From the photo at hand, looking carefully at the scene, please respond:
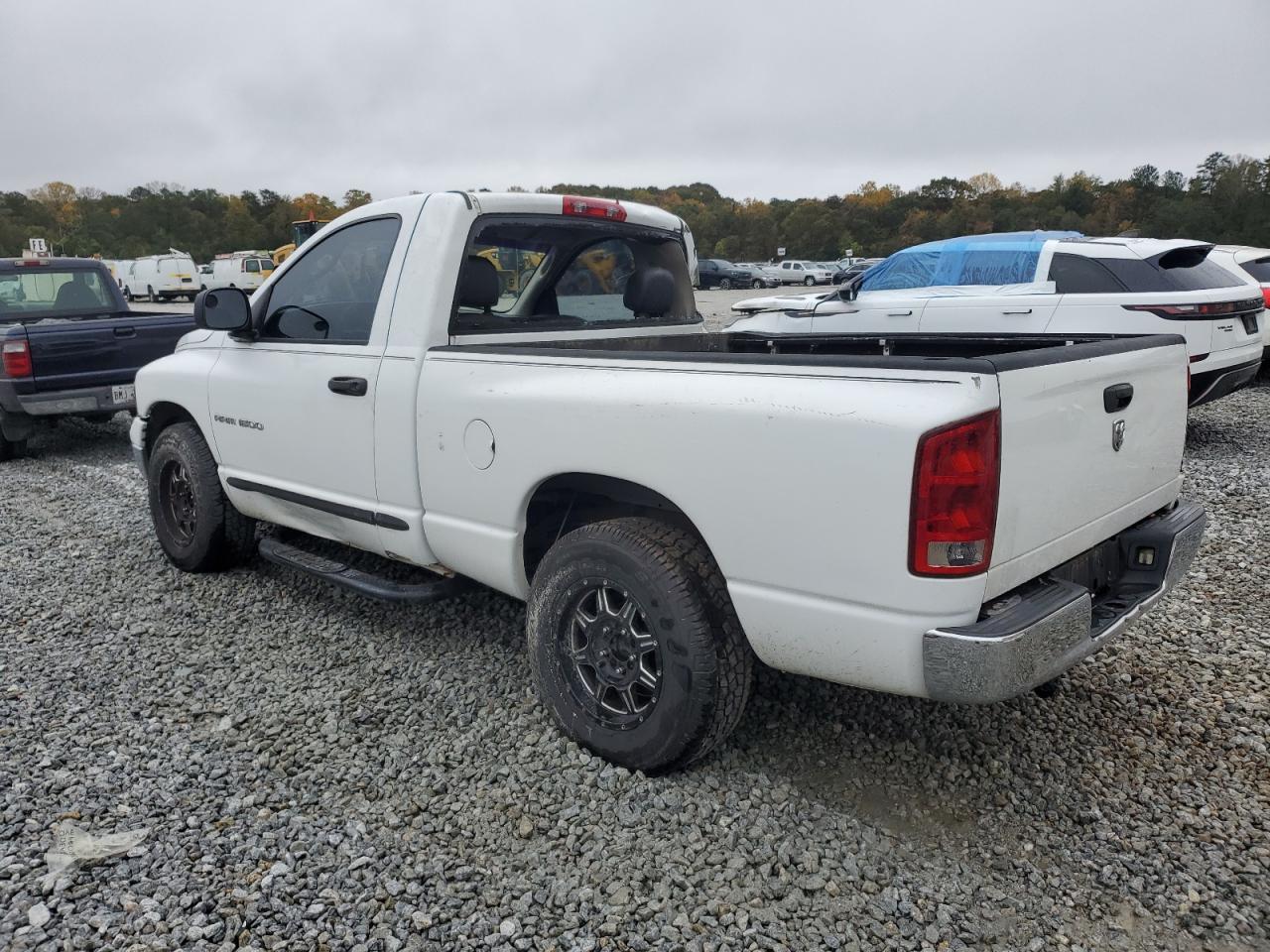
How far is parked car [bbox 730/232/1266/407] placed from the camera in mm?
6910

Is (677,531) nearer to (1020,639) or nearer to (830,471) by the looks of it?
(830,471)

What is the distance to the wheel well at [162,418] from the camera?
498cm

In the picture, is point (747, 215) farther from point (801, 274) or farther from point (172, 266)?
point (172, 266)

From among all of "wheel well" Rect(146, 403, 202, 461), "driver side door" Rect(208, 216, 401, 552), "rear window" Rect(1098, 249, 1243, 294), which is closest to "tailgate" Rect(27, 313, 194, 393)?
"wheel well" Rect(146, 403, 202, 461)

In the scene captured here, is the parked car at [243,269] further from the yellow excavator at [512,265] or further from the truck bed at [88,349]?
the yellow excavator at [512,265]

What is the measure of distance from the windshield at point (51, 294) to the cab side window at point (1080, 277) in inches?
360

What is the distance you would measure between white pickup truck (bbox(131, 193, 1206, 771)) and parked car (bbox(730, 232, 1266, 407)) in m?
3.46

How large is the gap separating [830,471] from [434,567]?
191 cm

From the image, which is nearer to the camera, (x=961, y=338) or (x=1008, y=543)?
(x=1008, y=543)

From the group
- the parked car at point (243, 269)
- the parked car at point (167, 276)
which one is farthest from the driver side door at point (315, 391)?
the parked car at point (167, 276)

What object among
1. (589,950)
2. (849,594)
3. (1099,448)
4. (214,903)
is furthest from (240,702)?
(1099,448)

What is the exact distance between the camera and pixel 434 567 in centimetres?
367

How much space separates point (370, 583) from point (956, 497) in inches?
97.2

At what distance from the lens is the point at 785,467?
7.94 feet
